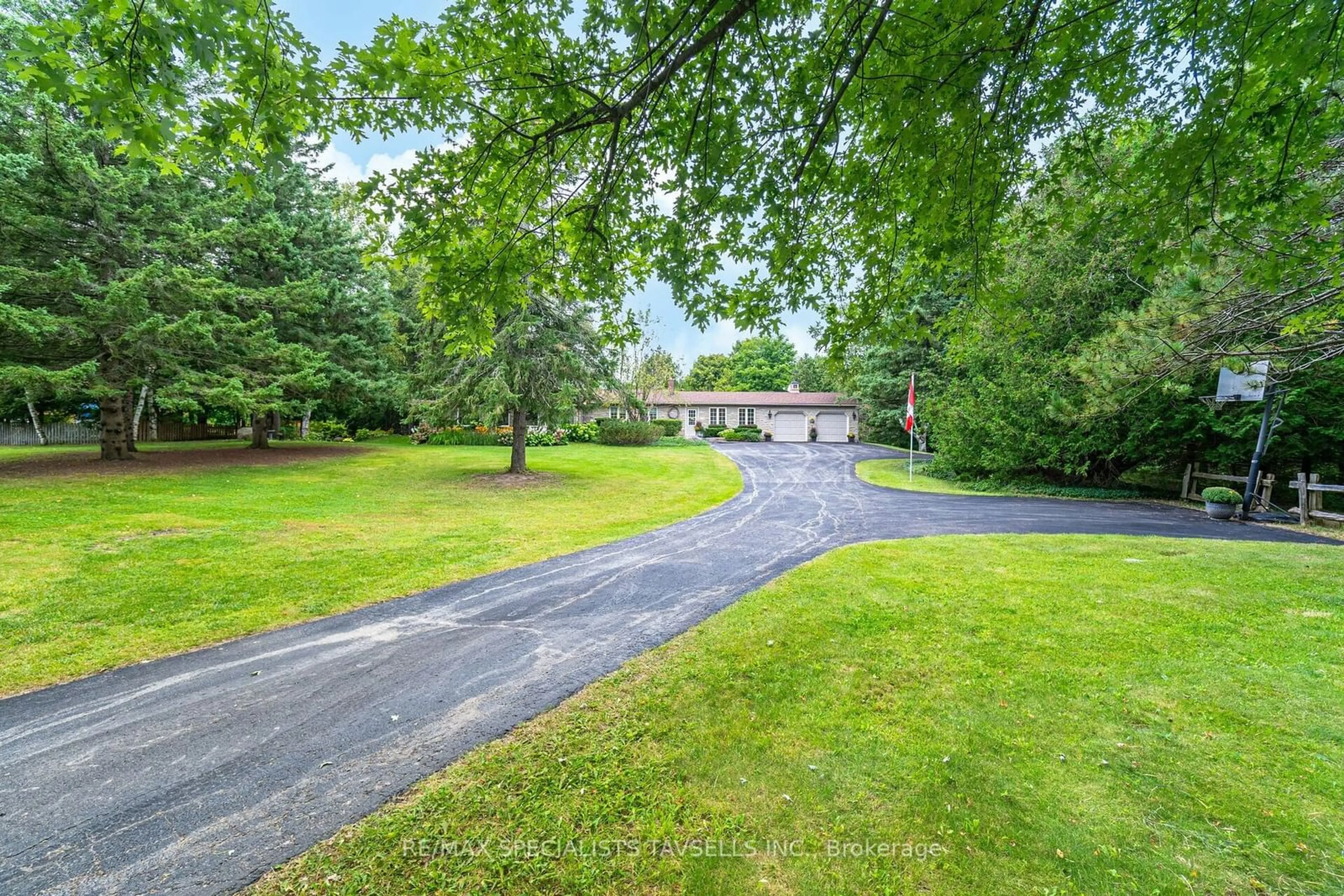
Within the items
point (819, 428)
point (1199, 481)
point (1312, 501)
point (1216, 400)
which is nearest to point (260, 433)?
point (1216, 400)

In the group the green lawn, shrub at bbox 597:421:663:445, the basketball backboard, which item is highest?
the basketball backboard

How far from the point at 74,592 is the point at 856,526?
11.8 meters

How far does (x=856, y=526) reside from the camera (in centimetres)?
1070

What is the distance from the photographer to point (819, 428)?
3928cm

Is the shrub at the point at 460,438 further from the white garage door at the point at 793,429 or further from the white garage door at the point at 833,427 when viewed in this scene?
the white garage door at the point at 833,427

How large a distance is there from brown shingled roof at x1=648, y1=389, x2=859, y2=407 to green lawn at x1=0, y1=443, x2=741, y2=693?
76.6ft

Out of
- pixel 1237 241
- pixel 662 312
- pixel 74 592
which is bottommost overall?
pixel 74 592

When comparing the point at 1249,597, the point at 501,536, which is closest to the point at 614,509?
the point at 501,536

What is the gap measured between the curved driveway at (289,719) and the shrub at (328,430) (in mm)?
28458

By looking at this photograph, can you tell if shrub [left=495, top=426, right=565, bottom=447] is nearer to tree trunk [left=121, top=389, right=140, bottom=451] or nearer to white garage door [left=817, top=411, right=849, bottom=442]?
tree trunk [left=121, top=389, right=140, bottom=451]

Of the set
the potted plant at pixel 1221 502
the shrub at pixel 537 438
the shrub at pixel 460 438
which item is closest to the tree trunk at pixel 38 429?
the shrub at pixel 460 438

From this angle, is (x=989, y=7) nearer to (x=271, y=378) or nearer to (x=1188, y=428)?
(x=1188, y=428)

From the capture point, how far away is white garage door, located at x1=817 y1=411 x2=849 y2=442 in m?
39.2

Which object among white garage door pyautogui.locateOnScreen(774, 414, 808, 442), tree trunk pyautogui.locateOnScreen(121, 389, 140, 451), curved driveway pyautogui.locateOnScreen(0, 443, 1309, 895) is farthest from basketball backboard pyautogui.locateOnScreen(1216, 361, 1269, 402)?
tree trunk pyautogui.locateOnScreen(121, 389, 140, 451)
